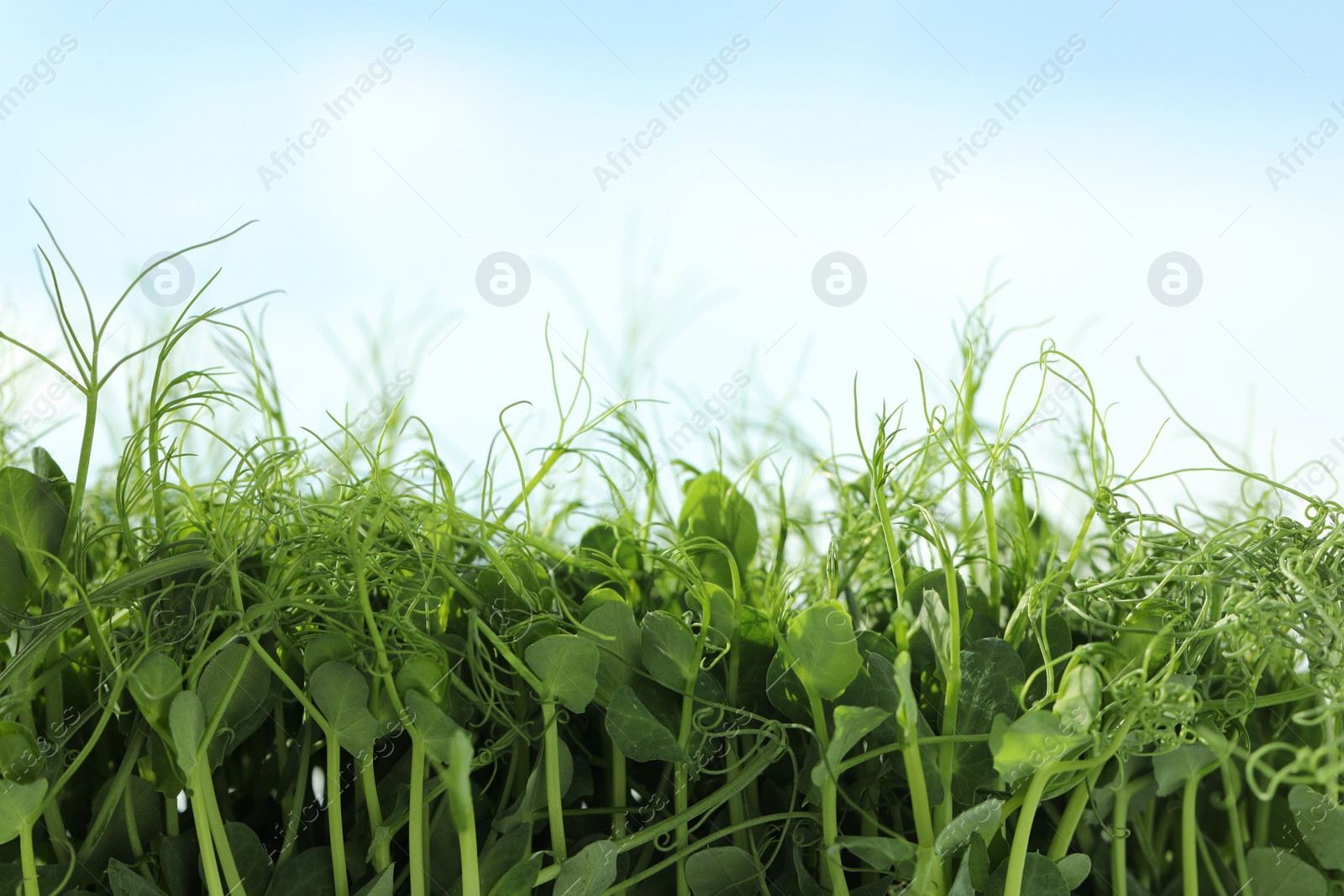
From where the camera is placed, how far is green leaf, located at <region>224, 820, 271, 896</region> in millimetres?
297

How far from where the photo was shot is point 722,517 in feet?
1.25

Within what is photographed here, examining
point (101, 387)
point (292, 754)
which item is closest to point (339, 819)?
point (292, 754)

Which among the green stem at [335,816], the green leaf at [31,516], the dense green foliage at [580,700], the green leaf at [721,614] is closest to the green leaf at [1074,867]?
the dense green foliage at [580,700]

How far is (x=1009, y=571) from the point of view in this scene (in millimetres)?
355

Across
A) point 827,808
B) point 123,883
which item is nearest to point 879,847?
point 827,808

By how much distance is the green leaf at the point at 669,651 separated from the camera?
292 millimetres

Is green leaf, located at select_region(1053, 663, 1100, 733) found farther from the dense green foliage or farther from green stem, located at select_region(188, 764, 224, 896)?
→ green stem, located at select_region(188, 764, 224, 896)

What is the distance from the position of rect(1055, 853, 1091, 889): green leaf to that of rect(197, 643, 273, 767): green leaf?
264 mm

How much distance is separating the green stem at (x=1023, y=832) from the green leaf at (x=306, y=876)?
21cm

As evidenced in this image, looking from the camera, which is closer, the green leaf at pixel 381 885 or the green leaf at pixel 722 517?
the green leaf at pixel 381 885

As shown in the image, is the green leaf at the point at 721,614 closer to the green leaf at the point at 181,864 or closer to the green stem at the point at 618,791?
the green stem at the point at 618,791

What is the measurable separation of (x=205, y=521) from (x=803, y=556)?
0.77 feet

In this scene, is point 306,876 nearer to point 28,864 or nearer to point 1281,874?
point 28,864

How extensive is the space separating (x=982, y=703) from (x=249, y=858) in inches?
9.6
